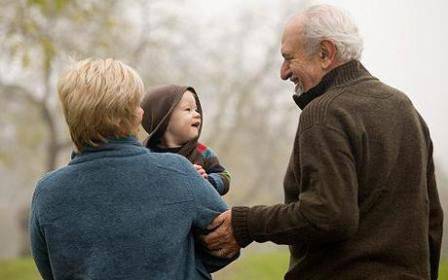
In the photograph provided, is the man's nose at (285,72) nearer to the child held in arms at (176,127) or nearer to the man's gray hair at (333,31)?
the man's gray hair at (333,31)

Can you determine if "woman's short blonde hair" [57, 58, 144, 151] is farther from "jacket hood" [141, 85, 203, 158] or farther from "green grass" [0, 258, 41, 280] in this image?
"green grass" [0, 258, 41, 280]

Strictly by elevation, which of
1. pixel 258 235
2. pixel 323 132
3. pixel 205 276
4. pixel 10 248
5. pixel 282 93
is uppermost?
pixel 323 132

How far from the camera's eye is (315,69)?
8.50 feet

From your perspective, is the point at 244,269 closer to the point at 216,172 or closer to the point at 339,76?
the point at 216,172

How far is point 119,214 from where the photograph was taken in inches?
91.7

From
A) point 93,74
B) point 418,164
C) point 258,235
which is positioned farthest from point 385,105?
point 93,74

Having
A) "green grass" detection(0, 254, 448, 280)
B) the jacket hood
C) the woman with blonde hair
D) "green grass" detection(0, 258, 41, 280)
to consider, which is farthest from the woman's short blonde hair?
"green grass" detection(0, 258, 41, 280)

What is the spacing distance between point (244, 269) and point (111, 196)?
10460 mm

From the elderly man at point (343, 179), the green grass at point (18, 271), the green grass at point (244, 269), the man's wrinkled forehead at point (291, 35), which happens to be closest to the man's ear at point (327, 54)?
the elderly man at point (343, 179)

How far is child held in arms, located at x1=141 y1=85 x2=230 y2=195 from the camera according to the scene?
304 cm

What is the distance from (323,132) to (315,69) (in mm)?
381

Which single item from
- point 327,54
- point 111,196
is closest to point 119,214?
point 111,196

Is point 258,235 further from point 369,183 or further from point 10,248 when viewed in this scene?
point 10,248

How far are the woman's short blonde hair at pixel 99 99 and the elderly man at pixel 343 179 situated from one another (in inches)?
21.5
